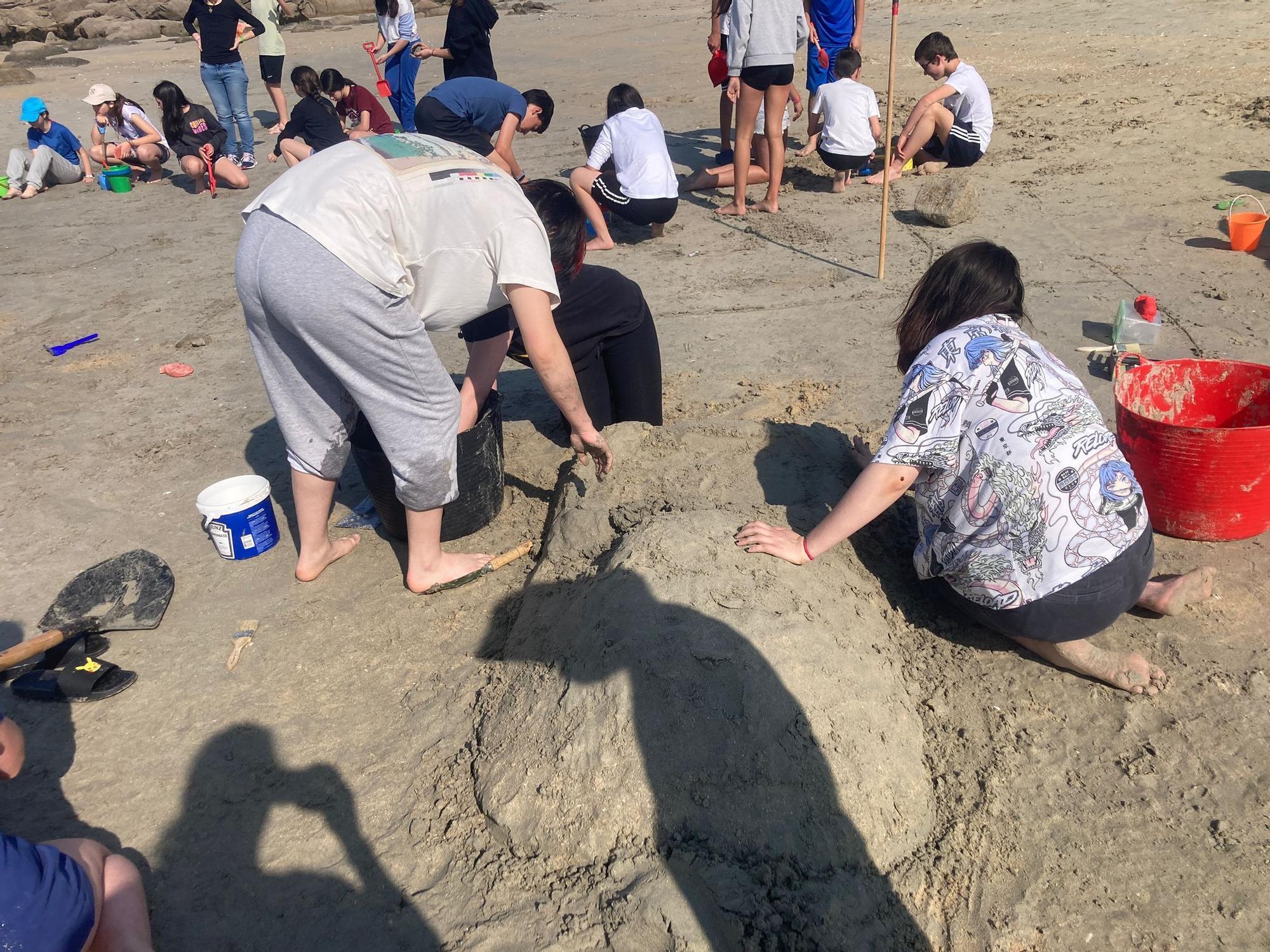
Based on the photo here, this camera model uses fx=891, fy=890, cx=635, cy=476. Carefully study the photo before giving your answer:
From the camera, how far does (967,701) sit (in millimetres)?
2658

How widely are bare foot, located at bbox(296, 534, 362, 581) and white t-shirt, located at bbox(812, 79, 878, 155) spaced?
5760 mm

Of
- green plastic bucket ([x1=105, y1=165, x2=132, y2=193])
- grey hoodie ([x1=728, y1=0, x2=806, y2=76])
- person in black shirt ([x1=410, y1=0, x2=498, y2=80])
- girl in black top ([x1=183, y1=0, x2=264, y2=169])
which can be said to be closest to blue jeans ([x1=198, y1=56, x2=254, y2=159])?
girl in black top ([x1=183, y1=0, x2=264, y2=169])

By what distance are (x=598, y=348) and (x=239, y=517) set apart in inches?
63.1

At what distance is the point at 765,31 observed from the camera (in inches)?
262

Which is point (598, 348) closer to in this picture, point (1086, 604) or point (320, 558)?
point (320, 558)

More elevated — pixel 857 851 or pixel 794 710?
pixel 794 710

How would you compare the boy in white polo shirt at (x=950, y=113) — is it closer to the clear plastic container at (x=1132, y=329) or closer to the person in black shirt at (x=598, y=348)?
the clear plastic container at (x=1132, y=329)

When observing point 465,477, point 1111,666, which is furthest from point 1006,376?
point 465,477

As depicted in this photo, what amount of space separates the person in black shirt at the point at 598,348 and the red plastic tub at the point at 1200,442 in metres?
1.88

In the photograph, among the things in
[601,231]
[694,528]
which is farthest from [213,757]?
[601,231]

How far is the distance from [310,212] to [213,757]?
5.41 ft

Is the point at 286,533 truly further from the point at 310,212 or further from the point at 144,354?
the point at 144,354

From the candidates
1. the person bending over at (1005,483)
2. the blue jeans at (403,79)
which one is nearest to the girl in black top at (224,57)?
the blue jeans at (403,79)

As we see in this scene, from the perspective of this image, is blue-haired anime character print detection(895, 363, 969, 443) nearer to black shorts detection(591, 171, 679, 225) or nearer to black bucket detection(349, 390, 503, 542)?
black bucket detection(349, 390, 503, 542)
